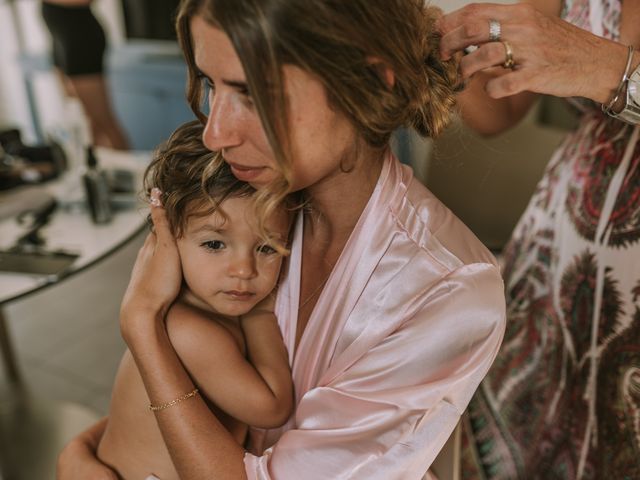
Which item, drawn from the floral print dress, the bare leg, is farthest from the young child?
the bare leg

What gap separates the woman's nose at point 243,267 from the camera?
92 centimetres

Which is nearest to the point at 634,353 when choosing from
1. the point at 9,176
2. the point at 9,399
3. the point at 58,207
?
the point at 58,207

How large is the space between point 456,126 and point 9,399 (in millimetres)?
2012

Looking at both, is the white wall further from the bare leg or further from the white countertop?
the white countertop

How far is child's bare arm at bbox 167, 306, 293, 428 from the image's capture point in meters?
0.90

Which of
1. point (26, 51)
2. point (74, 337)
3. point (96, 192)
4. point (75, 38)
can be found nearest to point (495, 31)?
point (96, 192)

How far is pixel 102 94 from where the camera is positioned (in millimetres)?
3787

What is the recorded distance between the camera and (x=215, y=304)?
950 millimetres

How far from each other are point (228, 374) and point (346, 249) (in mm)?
280

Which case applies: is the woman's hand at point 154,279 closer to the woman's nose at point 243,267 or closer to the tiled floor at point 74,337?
the woman's nose at point 243,267

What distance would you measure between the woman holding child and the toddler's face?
41 millimetres

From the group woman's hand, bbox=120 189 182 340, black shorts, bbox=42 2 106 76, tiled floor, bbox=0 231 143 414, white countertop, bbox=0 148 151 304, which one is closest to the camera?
woman's hand, bbox=120 189 182 340

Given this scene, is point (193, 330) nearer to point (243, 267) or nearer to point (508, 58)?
point (243, 267)

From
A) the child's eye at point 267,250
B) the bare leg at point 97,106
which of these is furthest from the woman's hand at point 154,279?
the bare leg at point 97,106
